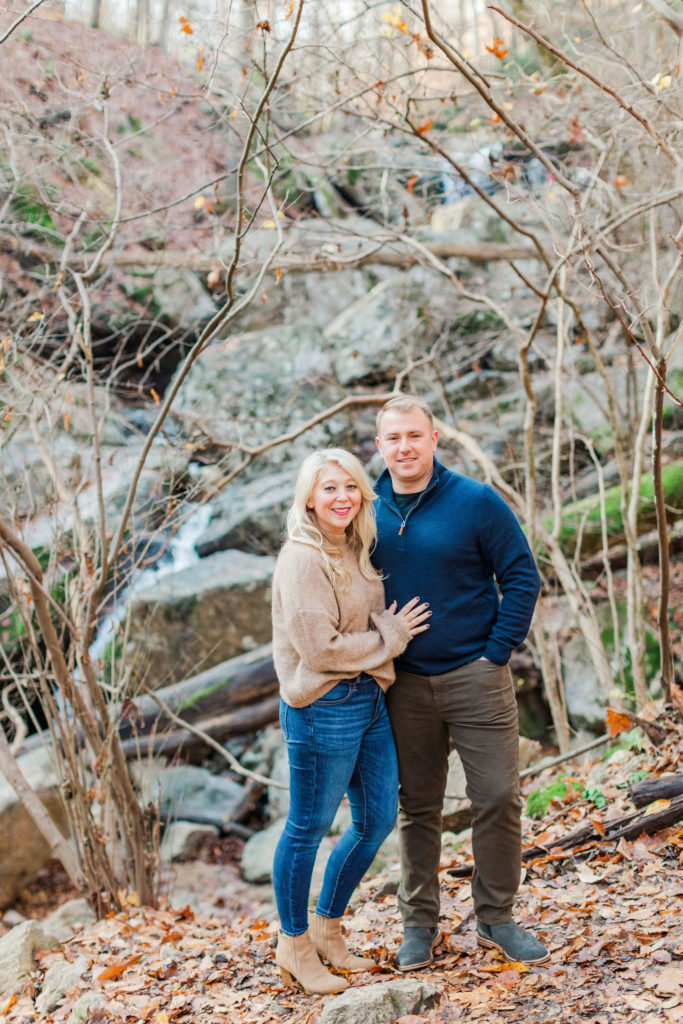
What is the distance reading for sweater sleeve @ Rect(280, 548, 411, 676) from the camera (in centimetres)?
274

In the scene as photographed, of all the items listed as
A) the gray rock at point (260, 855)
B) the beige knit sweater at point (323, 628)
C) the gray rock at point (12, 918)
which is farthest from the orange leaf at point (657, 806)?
the gray rock at point (12, 918)

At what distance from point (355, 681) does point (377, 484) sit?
2.77ft

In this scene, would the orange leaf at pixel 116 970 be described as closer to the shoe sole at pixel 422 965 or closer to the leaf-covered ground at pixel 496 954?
the leaf-covered ground at pixel 496 954

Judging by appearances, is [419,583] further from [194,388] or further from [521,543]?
[194,388]

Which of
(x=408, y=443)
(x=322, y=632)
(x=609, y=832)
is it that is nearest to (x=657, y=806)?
(x=609, y=832)

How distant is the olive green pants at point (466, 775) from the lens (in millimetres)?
2867

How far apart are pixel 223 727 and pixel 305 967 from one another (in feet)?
14.8

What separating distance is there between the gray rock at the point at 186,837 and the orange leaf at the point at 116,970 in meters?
3.63

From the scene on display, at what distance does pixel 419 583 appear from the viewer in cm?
292

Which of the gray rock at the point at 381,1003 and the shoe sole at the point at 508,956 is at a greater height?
the gray rock at the point at 381,1003

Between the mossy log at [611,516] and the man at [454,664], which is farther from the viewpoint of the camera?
the mossy log at [611,516]

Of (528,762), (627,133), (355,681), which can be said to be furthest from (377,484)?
(627,133)

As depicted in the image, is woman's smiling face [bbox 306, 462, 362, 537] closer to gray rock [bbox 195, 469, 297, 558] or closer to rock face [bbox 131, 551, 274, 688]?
rock face [bbox 131, 551, 274, 688]

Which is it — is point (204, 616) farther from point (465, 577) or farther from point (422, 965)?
point (465, 577)
